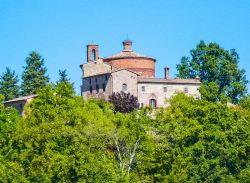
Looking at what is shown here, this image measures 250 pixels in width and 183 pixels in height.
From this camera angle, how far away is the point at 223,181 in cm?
6262

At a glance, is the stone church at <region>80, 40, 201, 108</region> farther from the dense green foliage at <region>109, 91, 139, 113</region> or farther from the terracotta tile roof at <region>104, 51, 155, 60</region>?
the dense green foliage at <region>109, 91, 139, 113</region>

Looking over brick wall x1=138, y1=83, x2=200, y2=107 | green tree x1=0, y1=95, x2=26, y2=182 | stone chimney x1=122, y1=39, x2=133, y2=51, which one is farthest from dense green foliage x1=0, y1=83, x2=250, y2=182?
stone chimney x1=122, y1=39, x2=133, y2=51

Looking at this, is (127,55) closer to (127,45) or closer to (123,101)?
(127,45)

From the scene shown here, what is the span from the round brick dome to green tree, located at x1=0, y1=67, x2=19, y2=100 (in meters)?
12.9

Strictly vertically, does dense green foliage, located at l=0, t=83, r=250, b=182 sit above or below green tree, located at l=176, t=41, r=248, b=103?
below

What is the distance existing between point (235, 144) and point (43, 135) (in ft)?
48.9

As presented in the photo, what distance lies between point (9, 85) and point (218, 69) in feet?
84.9

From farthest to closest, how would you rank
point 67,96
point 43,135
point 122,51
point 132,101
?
point 122,51, point 132,101, point 67,96, point 43,135

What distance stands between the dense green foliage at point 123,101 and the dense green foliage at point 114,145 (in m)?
23.5

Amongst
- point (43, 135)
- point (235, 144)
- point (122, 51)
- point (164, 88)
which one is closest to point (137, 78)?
point (164, 88)

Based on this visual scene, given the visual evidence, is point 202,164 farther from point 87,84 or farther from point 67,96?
point 87,84

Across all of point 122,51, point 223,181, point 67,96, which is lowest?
point 223,181

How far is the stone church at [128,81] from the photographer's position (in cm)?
9725

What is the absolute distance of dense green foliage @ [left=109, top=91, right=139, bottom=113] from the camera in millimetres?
91125
